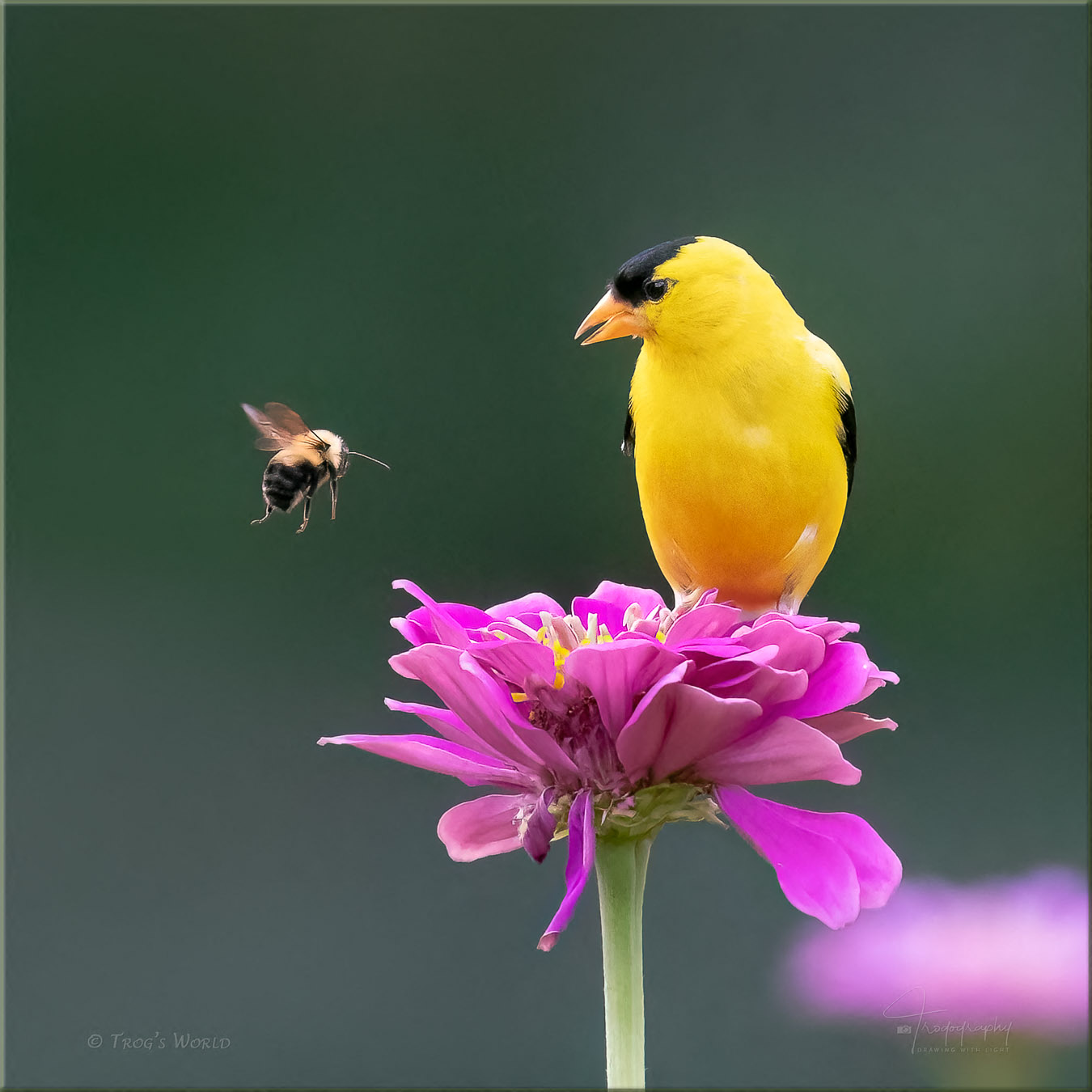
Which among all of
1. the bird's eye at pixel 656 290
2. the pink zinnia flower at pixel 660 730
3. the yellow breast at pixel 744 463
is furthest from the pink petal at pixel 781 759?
the bird's eye at pixel 656 290

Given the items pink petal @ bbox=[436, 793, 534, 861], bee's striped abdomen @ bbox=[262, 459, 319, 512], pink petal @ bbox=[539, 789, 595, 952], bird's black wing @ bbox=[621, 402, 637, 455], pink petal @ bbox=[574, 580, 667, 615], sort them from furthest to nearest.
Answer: bee's striped abdomen @ bbox=[262, 459, 319, 512]
bird's black wing @ bbox=[621, 402, 637, 455]
pink petal @ bbox=[574, 580, 667, 615]
pink petal @ bbox=[436, 793, 534, 861]
pink petal @ bbox=[539, 789, 595, 952]

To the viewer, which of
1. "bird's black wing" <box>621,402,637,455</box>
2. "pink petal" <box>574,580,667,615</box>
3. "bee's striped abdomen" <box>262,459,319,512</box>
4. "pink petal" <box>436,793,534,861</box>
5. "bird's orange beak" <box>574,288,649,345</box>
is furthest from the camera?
"bee's striped abdomen" <box>262,459,319,512</box>

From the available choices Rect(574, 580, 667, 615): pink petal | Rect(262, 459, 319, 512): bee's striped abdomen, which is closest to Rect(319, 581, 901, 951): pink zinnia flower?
Rect(574, 580, 667, 615): pink petal

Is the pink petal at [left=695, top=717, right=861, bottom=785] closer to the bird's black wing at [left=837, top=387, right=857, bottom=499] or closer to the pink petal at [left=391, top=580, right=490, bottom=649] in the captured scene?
the pink petal at [left=391, top=580, right=490, bottom=649]

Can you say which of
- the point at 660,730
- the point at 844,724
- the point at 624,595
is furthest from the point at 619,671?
the point at 624,595

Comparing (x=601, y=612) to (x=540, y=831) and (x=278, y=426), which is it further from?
(x=278, y=426)

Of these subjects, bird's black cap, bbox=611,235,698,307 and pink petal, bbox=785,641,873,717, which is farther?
bird's black cap, bbox=611,235,698,307

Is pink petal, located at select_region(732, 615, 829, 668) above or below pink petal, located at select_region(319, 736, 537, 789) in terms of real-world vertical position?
above
